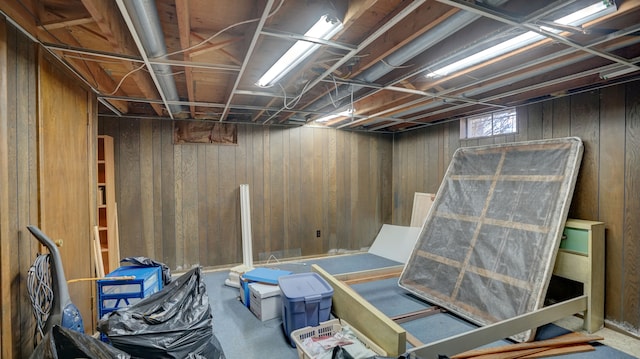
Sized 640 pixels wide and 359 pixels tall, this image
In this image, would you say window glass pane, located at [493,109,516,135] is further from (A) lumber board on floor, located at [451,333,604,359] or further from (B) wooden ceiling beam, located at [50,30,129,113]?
(B) wooden ceiling beam, located at [50,30,129,113]

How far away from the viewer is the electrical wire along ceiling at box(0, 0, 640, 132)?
164 centimetres

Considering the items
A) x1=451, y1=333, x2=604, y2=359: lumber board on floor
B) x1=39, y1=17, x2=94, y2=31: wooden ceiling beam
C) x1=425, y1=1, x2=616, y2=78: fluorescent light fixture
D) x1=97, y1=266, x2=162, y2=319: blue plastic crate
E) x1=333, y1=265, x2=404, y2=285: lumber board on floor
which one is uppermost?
x1=39, y1=17, x2=94, y2=31: wooden ceiling beam

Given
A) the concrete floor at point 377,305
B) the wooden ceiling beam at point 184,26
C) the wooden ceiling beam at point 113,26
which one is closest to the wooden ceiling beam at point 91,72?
the wooden ceiling beam at point 113,26

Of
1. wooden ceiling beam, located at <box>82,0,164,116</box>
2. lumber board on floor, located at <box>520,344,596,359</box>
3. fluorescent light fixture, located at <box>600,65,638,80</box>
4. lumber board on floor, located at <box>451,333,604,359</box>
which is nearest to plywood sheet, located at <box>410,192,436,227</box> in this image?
lumber board on floor, located at <box>451,333,604,359</box>

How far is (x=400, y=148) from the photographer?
5.51 metres

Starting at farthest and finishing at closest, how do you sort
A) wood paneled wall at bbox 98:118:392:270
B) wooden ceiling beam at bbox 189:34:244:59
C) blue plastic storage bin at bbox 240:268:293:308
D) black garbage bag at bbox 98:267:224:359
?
wood paneled wall at bbox 98:118:392:270 → blue plastic storage bin at bbox 240:268:293:308 → wooden ceiling beam at bbox 189:34:244:59 → black garbage bag at bbox 98:267:224:359

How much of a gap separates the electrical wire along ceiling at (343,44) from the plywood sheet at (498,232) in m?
0.73

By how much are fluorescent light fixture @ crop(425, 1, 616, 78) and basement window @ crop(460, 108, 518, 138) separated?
1663 millimetres

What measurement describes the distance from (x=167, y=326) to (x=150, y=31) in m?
1.79

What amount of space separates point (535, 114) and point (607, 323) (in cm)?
217

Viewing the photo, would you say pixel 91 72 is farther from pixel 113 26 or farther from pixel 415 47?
pixel 415 47

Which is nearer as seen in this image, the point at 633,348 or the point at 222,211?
the point at 633,348

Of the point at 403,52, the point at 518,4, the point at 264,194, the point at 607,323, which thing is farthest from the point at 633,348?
the point at 264,194

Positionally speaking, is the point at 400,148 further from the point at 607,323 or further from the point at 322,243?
the point at 607,323
